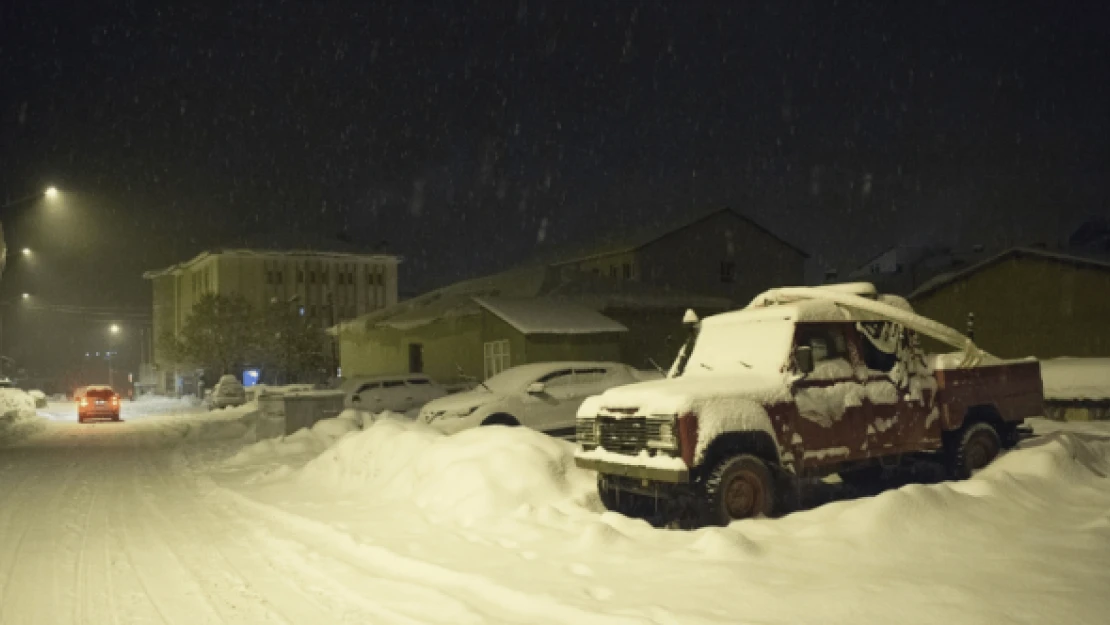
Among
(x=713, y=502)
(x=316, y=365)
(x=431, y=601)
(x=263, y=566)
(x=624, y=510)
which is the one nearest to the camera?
(x=431, y=601)

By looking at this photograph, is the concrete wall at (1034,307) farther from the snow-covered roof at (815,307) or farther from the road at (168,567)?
the road at (168,567)

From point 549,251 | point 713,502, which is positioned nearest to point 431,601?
point 713,502

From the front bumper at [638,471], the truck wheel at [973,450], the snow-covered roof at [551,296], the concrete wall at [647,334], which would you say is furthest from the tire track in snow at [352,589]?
the concrete wall at [647,334]

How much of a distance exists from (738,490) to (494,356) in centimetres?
1842

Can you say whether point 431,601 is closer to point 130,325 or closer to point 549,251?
point 549,251

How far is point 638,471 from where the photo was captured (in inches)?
351

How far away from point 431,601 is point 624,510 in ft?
13.0

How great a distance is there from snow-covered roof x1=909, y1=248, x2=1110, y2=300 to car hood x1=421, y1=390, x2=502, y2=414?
658 inches

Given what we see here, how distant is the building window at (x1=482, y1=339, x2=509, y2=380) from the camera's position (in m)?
26.4

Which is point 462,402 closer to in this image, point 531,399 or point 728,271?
point 531,399

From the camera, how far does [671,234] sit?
44.9m

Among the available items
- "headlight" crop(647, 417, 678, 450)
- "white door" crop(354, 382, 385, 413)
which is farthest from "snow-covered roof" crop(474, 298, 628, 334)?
"headlight" crop(647, 417, 678, 450)

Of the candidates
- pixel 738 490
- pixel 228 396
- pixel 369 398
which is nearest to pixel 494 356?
pixel 369 398

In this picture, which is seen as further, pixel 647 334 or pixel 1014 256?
pixel 647 334
